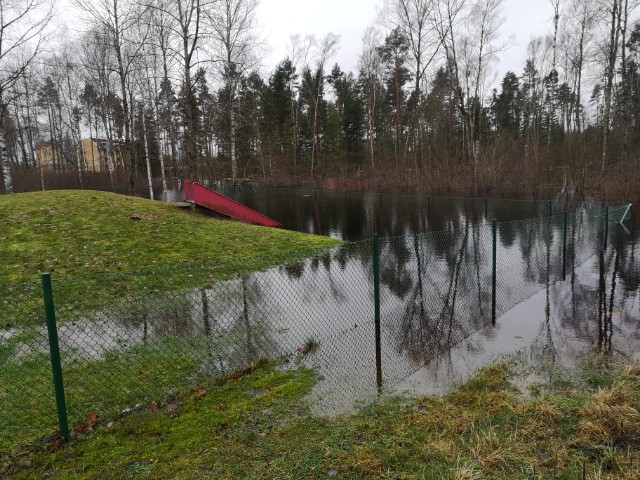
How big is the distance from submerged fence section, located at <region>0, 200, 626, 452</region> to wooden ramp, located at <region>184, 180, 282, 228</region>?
21.6 feet

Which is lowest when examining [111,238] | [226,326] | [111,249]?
[226,326]

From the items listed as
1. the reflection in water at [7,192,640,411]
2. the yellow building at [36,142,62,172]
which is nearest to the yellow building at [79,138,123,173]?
the yellow building at [36,142,62,172]

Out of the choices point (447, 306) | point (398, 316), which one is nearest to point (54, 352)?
point (398, 316)

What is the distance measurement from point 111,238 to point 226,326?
6873 millimetres

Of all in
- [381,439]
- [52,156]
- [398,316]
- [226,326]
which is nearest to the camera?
[381,439]

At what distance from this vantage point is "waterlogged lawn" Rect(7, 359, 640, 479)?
2.97 m

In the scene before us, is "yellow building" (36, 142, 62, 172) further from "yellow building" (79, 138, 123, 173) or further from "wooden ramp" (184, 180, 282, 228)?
"wooden ramp" (184, 180, 282, 228)

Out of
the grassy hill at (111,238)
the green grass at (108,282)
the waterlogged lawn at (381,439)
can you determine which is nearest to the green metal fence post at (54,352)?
the waterlogged lawn at (381,439)

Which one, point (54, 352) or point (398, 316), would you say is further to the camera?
point (398, 316)

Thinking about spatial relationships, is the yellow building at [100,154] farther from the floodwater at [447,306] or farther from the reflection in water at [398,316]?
the reflection in water at [398,316]

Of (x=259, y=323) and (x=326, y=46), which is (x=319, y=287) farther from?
(x=326, y=46)

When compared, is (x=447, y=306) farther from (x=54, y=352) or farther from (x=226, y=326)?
(x=54, y=352)

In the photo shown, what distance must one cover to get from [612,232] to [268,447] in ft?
50.3

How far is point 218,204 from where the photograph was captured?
16.9 meters
